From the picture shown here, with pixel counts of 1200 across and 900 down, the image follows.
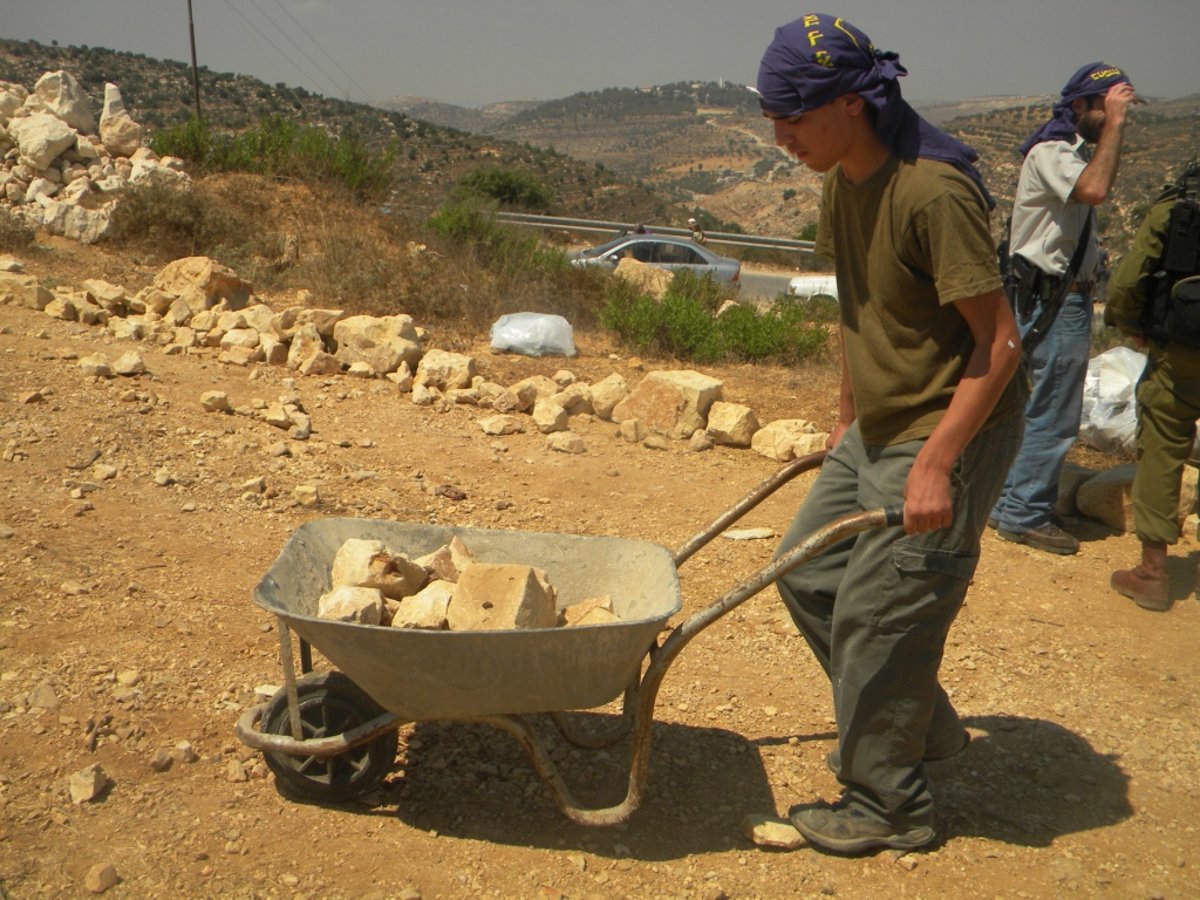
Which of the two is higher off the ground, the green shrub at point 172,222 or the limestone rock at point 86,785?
the green shrub at point 172,222

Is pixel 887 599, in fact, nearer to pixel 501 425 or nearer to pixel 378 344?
pixel 501 425

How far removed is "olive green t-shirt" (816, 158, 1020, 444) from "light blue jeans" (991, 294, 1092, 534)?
2.07 metres

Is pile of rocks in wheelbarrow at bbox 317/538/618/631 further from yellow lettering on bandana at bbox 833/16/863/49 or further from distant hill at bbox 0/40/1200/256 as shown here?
distant hill at bbox 0/40/1200/256

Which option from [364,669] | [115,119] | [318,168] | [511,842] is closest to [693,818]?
[511,842]

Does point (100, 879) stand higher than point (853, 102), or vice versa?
point (853, 102)

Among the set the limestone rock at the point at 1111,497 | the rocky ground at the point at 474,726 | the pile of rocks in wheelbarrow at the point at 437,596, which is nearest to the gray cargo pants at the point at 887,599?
the rocky ground at the point at 474,726

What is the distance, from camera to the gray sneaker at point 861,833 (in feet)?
8.62

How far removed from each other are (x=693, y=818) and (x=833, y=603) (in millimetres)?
709

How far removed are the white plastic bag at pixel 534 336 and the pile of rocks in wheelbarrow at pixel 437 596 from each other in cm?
499

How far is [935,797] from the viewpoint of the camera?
296 centimetres

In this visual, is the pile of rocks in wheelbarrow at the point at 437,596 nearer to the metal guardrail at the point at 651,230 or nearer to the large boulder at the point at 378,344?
the large boulder at the point at 378,344

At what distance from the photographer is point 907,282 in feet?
7.51

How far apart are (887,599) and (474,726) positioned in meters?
1.39

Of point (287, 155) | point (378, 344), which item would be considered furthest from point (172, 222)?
point (378, 344)
